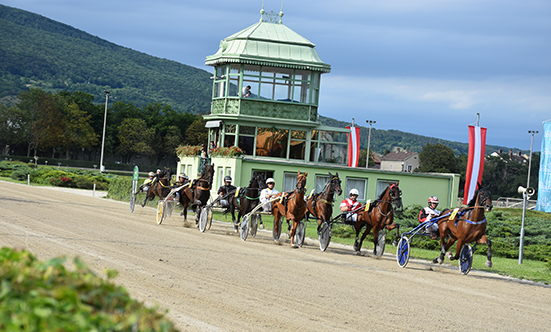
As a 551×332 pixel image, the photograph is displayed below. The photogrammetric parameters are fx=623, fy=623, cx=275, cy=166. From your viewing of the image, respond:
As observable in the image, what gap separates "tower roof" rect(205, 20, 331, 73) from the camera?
34.3 m

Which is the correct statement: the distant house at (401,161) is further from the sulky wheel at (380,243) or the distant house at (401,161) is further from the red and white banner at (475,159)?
the sulky wheel at (380,243)

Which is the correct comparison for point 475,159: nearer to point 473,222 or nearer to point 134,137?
point 473,222

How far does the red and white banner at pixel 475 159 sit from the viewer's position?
87.1ft

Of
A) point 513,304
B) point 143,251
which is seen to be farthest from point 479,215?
point 143,251

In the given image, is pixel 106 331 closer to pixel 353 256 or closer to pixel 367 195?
pixel 353 256

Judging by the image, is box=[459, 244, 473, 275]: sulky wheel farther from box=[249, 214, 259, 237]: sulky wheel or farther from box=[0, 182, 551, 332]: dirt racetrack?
box=[249, 214, 259, 237]: sulky wheel

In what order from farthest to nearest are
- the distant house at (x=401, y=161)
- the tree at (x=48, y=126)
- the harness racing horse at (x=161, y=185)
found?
the distant house at (x=401, y=161)
the tree at (x=48, y=126)
the harness racing horse at (x=161, y=185)

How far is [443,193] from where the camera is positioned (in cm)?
3347

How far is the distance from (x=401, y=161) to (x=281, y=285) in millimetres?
127373

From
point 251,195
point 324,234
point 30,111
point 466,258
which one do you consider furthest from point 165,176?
point 30,111

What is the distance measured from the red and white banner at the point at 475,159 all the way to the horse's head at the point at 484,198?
11.8 metres

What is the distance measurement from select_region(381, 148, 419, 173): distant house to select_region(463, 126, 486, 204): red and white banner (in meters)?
105

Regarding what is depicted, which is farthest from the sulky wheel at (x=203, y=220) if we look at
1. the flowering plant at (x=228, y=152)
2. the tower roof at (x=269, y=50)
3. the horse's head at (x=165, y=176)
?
the tower roof at (x=269, y=50)

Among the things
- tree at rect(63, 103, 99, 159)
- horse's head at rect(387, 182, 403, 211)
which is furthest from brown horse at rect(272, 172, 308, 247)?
tree at rect(63, 103, 99, 159)
